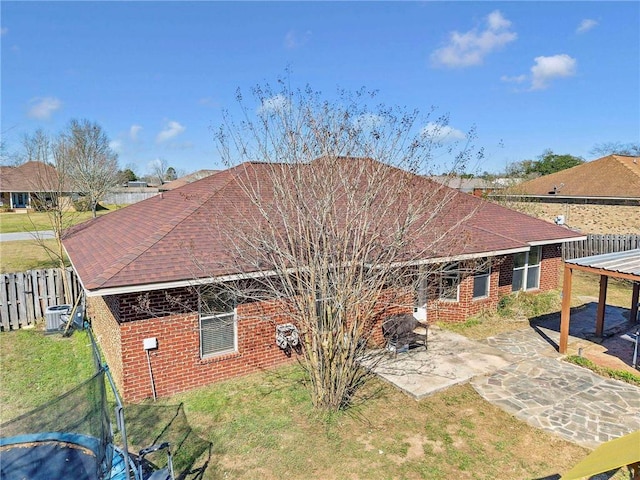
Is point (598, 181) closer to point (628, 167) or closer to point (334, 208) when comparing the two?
point (628, 167)

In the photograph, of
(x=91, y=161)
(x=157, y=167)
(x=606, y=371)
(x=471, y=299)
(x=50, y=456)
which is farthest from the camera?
(x=157, y=167)

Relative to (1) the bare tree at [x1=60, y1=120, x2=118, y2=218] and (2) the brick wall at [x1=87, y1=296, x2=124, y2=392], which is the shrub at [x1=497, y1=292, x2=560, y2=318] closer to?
(2) the brick wall at [x1=87, y1=296, x2=124, y2=392]

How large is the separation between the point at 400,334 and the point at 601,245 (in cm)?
1546

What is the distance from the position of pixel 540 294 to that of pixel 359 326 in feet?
33.6

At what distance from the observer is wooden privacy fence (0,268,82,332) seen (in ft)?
38.7

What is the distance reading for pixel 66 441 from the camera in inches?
212

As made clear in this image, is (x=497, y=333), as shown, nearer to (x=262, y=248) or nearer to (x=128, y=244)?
(x=262, y=248)

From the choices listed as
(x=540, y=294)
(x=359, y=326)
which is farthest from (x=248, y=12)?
(x=540, y=294)

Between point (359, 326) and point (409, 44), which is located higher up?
point (409, 44)

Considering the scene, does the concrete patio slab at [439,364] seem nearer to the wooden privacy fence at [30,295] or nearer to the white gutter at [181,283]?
the white gutter at [181,283]

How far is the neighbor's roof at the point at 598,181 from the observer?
2605 cm

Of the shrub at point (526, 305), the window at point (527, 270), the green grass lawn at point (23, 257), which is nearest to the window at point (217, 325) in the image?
the shrub at point (526, 305)

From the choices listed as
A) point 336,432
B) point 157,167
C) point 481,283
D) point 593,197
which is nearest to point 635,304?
point 481,283

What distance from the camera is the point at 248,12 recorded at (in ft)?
37.6
